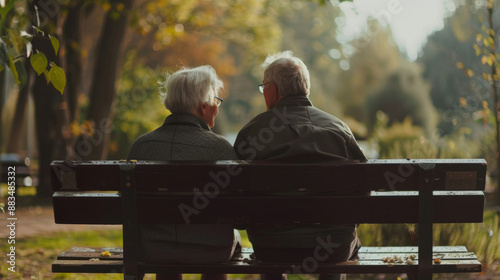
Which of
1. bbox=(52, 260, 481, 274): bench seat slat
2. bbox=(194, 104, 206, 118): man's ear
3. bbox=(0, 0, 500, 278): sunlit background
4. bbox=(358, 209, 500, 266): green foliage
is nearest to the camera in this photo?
bbox=(52, 260, 481, 274): bench seat slat

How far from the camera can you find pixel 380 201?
3.79 meters

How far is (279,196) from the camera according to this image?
3.80 m

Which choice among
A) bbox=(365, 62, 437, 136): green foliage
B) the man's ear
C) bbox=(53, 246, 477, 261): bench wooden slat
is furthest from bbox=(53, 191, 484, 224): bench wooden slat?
bbox=(365, 62, 437, 136): green foliage

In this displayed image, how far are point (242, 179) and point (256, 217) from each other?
0.67 ft

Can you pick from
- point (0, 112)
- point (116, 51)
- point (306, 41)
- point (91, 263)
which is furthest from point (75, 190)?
point (306, 41)

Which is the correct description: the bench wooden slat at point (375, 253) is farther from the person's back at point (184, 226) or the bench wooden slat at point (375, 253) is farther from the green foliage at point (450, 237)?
the green foliage at point (450, 237)

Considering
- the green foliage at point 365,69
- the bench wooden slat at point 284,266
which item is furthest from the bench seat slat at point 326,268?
the green foliage at point 365,69

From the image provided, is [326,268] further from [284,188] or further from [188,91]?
[188,91]

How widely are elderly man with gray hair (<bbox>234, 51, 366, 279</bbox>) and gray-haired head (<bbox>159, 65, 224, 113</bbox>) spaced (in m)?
0.31

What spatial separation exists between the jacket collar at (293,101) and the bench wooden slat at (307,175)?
1.76 ft

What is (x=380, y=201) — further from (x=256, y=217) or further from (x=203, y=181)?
(x=203, y=181)

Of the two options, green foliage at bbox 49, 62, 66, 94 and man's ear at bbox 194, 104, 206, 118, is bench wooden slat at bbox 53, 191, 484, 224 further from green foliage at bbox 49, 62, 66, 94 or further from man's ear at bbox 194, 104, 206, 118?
green foliage at bbox 49, 62, 66, 94

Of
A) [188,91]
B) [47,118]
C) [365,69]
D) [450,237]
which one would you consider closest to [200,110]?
[188,91]

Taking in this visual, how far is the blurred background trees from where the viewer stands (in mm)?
10625
